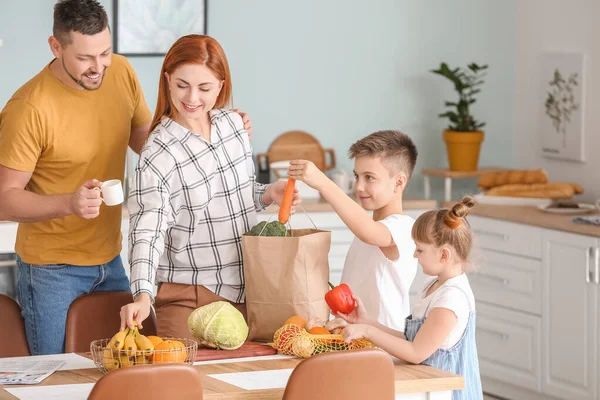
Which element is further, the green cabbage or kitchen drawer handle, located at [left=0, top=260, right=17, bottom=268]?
kitchen drawer handle, located at [left=0, top=260, right=17, bottom=268]

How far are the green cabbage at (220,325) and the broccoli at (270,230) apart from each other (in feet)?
0.61

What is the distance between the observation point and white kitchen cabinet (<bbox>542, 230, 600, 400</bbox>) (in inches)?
161

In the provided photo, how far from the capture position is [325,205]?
4516 mm

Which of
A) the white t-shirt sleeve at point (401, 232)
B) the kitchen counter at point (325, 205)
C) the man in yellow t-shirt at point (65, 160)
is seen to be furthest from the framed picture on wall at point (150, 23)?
the white t-shirt sleeve at point (401, 232)

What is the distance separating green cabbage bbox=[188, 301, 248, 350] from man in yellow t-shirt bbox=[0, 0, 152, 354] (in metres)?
0.40

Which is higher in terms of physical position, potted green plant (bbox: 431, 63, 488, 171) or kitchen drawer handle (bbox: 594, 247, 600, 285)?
potted green plant (bbox: 431, 63, 488, 171)

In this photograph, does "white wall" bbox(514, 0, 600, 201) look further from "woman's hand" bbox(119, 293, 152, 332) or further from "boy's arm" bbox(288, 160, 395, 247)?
"woman's hand" bbox(119, 293, 152, 332)

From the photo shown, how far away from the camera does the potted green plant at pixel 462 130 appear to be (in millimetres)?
5051

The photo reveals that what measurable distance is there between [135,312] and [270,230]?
0.39 metres

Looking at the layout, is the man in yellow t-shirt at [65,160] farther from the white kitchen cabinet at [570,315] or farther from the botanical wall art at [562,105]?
the botanical wall art at [562,105]

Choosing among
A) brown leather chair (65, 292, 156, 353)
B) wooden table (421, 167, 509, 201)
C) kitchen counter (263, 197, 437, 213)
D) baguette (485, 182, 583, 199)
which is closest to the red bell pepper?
brown leather chair (65, 292, 156, 353)

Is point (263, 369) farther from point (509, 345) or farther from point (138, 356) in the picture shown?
point (509, 345)

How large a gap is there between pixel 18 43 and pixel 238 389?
2911 mm

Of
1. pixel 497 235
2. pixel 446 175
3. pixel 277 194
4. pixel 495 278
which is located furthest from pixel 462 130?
pixel 277 194
